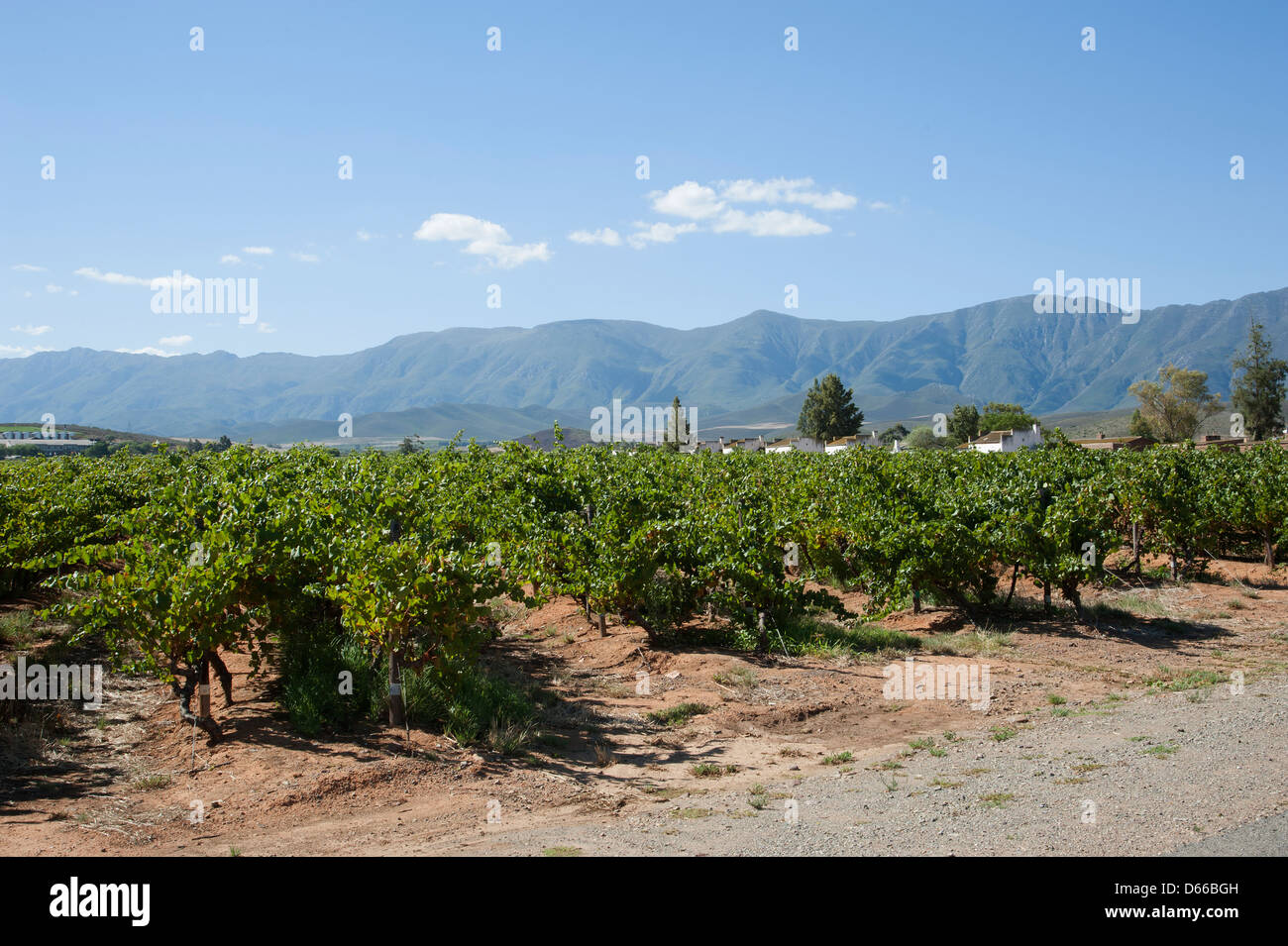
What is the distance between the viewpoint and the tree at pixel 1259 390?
272 feet

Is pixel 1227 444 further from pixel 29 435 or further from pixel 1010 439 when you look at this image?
pixel 29 435

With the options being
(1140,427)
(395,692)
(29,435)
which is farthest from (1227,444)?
(29,435)

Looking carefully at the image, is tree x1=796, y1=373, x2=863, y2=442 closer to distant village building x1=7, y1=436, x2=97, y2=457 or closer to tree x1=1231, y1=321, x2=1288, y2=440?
tree x1=1231, y1=321, x2=1288, y2=440

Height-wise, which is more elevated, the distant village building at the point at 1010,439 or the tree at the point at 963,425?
the tree at the point at 963,425

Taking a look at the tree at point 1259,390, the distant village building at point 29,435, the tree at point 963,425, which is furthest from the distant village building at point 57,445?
the tree at point 1259,390

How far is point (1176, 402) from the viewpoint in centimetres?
10112

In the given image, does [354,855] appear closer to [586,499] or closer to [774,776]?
[774,776]

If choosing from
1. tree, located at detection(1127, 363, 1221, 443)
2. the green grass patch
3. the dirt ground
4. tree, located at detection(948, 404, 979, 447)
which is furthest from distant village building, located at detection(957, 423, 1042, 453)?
the green grass patch

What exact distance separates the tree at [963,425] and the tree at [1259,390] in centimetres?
2560

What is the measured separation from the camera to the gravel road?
219 inches

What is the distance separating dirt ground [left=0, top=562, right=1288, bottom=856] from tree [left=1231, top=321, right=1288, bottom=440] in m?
85.5

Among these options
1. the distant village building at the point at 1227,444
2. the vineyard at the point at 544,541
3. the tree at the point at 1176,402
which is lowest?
the vineyard at the point at 544,541

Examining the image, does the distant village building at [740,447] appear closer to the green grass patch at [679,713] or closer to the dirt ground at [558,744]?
the dirt ground at [558,744]

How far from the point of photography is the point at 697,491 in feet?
51.8
